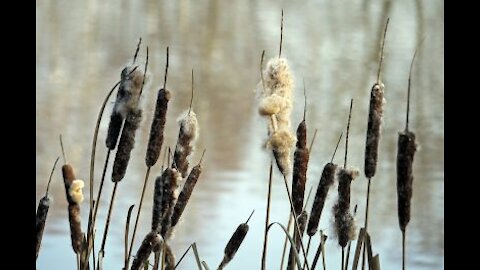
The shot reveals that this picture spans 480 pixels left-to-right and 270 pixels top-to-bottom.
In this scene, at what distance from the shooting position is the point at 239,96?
1.93m

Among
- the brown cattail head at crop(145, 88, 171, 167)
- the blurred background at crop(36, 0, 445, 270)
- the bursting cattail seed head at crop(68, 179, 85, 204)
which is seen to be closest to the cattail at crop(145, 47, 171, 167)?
the brown cattail head at crop(145, 88, 171, 167)

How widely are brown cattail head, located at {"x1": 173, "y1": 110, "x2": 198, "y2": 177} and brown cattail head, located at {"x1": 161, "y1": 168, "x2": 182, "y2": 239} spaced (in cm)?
6

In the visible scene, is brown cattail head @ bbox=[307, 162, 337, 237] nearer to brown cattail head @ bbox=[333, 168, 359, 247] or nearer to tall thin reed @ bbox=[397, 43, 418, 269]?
brown cattail head @ bbox=[333, 168, 359, 247]

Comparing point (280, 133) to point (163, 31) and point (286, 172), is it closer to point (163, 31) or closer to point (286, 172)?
point (286, 172)

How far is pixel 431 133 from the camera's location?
5.74ft

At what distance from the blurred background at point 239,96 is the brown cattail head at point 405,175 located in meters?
0.76

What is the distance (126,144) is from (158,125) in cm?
5

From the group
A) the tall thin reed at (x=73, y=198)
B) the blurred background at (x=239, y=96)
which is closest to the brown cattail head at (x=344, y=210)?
the tall thin reed at (x=73, y=198)

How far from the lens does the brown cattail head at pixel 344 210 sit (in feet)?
3.32

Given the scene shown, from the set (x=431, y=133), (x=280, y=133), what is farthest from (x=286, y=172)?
(x=431, y=133)

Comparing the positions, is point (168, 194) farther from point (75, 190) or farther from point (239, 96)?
point (239, 96)

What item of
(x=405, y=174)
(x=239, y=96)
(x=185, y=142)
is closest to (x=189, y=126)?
(x=185, y=142)

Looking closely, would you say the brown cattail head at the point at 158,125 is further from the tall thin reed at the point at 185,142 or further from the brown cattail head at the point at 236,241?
the brown cattail head at the point at 236,241
